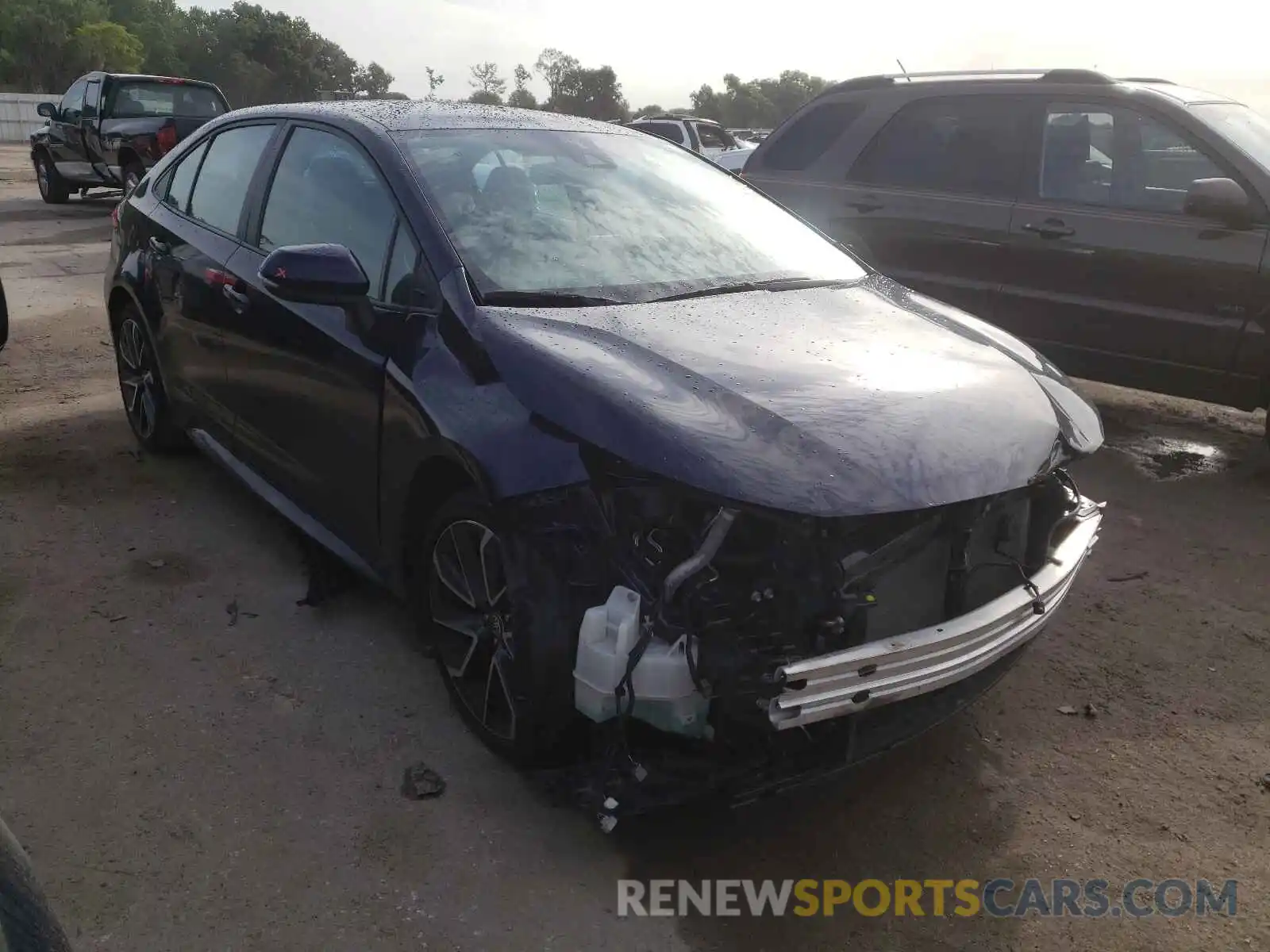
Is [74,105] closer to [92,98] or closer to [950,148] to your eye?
[92,98]

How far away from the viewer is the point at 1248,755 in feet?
10.3

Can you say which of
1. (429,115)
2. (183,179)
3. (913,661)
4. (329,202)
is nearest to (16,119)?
(183,179)

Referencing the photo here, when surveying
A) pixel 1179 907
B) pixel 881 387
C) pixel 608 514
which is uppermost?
pixel 881 387

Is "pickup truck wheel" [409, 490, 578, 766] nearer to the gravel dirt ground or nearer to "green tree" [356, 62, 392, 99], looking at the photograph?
the gravel dirt ground

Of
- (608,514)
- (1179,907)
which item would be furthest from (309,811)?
(1179,907)

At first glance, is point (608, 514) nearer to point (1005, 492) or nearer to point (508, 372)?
point (508, 372)

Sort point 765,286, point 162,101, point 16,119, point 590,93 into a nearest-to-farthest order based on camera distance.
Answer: point 765,286 → point 162,101 → point 16,119 → point 590,93

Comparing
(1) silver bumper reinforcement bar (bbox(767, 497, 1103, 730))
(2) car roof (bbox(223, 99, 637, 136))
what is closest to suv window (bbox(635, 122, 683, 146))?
(2) car roof (bbox(223, 99, 637, 136))

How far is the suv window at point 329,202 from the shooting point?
10.8 ft

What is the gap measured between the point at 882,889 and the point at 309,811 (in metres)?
1.47

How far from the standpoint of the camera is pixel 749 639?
92.4 inches

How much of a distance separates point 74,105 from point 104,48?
199 ft

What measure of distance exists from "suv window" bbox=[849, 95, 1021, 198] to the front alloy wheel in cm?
429

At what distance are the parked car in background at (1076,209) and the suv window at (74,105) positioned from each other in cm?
1249
